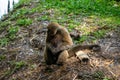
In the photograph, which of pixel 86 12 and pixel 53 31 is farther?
pixel 86 12

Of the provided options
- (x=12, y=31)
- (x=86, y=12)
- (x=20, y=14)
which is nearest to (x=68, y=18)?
(x=86, y=12)

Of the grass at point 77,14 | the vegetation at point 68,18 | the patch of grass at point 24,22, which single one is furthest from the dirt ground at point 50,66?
the patch of grass at point 24,22

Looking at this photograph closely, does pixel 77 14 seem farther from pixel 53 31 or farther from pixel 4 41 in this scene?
pixel 53 31

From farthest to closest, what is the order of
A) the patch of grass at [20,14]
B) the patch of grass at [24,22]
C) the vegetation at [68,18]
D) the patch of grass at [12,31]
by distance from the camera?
1. the patch of grass at [20,14]
2. the patch of grass at [24,22]
3. the patch of grass at [12,31]
4. the vegetation at [68,18]

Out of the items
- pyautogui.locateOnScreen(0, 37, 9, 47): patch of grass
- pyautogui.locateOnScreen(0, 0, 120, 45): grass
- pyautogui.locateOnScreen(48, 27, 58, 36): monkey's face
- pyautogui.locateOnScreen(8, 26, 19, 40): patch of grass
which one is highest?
pyautogui.locateOnScreen(48, 27, 58, 36): monkey's face

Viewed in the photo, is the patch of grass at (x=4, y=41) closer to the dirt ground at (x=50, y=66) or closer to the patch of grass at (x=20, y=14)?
the dirt ground at (x=50, y=66)

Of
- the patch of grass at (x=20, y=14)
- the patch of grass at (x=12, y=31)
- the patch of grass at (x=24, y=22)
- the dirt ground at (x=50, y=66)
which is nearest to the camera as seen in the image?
the dirt ground at (x=50, y=66)

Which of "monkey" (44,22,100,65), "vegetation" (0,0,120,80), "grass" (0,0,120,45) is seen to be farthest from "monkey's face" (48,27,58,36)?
"grass" (0,0,120,45)

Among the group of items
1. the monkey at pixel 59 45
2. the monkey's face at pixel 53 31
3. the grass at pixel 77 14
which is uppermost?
the monkey's face at pixel 53 31

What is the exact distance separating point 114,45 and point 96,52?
2.05 feet

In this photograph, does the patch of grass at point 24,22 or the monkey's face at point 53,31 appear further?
the patch of grass at point 24,22

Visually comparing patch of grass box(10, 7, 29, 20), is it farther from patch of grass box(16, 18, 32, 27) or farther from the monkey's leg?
the monkey's leg

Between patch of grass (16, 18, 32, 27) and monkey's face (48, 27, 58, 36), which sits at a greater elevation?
monkey's face (48, 27, 58, 36)

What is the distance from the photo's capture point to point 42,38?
356 inches
